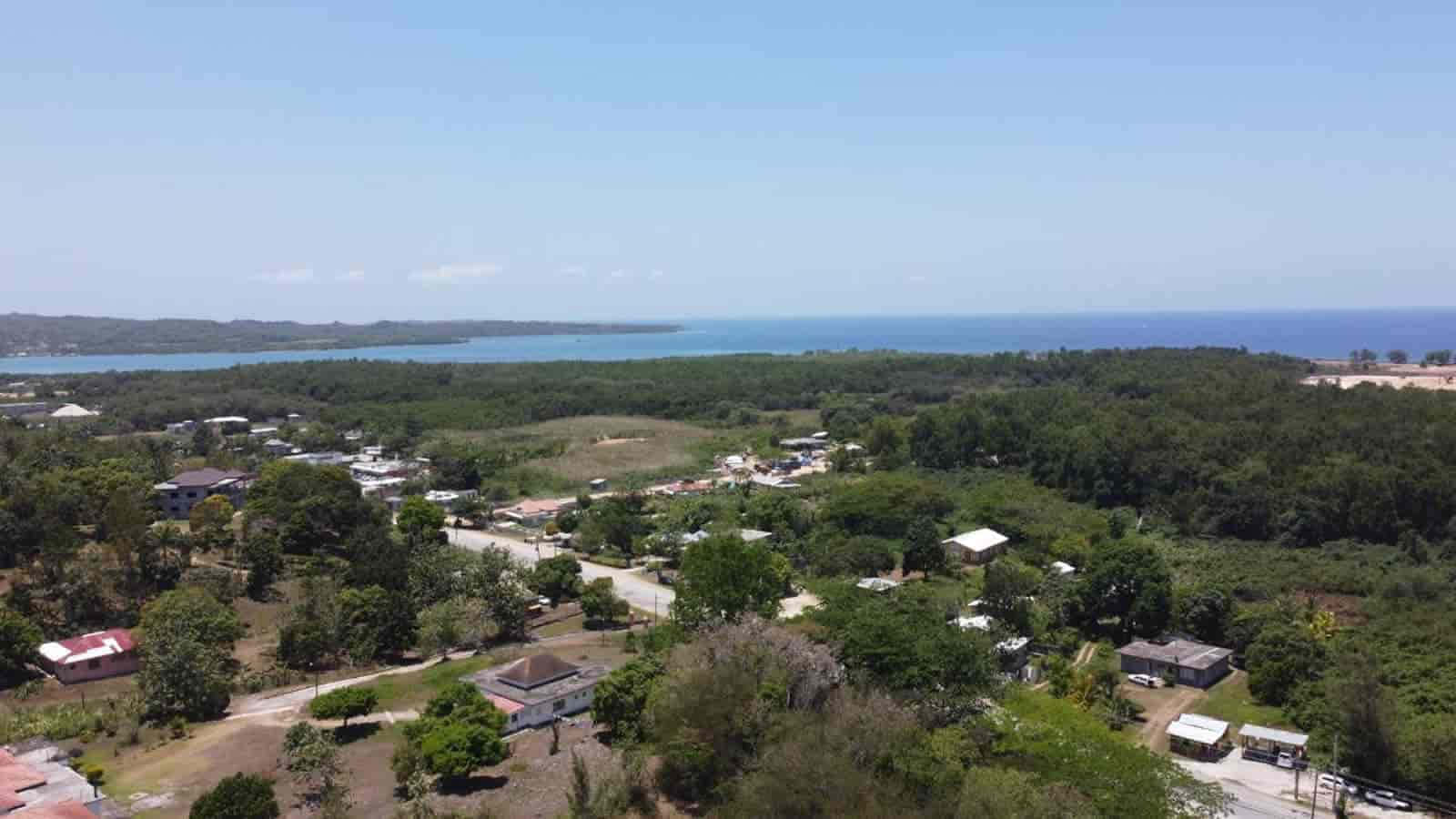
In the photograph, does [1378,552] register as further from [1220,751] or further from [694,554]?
[694,554]

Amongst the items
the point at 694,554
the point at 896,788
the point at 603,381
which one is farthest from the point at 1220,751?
the point at 603,381

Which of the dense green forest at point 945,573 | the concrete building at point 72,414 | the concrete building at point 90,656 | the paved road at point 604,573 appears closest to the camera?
the dense green forest at point 945,573

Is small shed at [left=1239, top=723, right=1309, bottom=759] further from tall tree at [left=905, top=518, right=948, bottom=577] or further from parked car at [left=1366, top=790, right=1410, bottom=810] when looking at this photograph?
tall tree at [left=905, top=518, right=948, bottom=577]

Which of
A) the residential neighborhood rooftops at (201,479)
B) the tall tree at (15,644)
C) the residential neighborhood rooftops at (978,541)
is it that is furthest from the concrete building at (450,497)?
the residential neighborhood rooftops at (978,541)

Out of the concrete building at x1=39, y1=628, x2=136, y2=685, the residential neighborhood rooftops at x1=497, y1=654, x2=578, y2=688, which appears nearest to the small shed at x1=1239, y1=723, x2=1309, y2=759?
the residential neighborhood rooftops at x1=497, y1=654, x2=578, y2=688

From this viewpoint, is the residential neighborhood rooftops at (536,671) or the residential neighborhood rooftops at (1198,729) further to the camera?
the residential neighborhood rooftops at (536,671)

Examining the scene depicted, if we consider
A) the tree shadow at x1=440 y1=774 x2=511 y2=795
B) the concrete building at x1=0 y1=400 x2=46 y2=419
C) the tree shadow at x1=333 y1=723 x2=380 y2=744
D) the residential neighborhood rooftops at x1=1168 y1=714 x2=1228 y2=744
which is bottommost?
the residential neighborhood rooftops at x1=1168 y1=714 x2=1228 y2=744

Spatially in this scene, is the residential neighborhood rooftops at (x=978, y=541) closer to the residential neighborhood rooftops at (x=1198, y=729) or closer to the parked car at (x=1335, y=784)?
the residential neighborhood rooftops at (x=1198, y=729)
